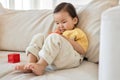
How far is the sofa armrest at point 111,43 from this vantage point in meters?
0.73

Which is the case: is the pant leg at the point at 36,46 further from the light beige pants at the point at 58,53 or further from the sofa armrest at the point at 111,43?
the sofa armrest at the point at 111,43

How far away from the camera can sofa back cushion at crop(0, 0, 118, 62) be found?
4.26 feet

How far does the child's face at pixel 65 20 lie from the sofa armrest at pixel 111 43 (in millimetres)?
543

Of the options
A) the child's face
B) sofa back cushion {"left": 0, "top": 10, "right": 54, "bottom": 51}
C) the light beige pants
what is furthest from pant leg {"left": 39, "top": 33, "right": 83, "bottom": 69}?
sofa back cushion {"left": 0, "top": 10, "right": 54, "bottom": 51}

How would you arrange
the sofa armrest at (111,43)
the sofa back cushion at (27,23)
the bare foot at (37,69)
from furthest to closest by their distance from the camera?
the sofa back cushion at (27,23), the bare foot at (37,69), the sofa armrest at (111,43)

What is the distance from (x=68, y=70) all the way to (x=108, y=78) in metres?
0.30

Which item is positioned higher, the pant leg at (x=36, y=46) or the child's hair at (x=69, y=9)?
the child's hair at (x=69, y=9)

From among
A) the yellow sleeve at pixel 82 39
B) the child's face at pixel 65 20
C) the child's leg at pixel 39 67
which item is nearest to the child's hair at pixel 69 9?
the child's face at pixel 65 20

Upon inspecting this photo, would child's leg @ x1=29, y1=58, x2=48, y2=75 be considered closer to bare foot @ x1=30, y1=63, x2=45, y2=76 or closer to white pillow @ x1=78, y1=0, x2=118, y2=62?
bare foot @ x1=30, y1=63, x2=45, y2=76

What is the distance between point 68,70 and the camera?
1038mm

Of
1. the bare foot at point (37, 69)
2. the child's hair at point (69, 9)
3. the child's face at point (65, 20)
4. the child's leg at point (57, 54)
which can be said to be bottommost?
the bare foot at point (37, 69)

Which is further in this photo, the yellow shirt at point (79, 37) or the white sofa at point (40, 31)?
the yellow shirt at point (79, 37)

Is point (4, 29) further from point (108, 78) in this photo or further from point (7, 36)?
point (108, 78)

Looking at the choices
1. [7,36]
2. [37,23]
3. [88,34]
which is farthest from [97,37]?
[7,36]
